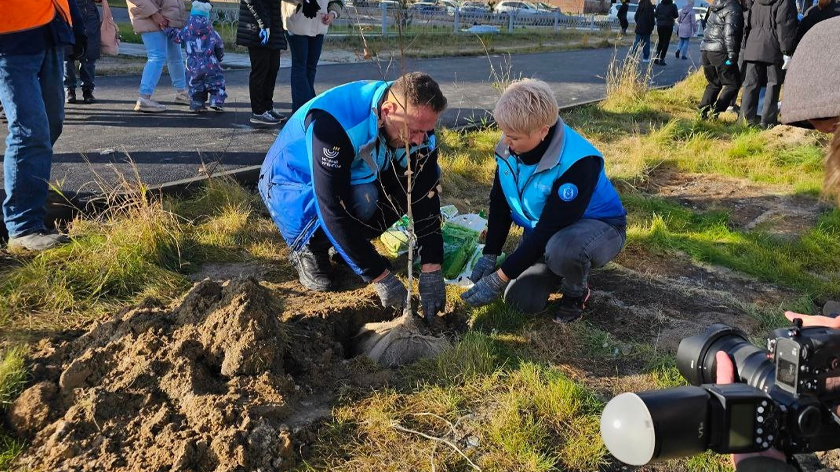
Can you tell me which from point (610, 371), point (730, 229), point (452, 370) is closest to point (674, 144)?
point (730, 229)

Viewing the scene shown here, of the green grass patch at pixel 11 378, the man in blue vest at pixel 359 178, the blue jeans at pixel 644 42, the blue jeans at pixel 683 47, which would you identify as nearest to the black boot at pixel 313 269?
the man in blue vest at pixel 359 178

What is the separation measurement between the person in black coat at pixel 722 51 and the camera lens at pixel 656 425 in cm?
768

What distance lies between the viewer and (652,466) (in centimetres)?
239

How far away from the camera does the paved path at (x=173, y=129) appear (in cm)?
525

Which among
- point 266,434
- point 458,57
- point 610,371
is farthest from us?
point 458,57

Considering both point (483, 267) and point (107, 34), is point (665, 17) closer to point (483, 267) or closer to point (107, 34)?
point (107, 34)

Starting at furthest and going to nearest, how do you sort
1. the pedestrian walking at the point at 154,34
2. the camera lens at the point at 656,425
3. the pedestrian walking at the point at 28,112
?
the pedestrian walking at the point at 154,34, the pedestrian walking at the point at 28,112, the camera lens at the point at 656,425

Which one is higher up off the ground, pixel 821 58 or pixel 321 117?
pixel 821 58

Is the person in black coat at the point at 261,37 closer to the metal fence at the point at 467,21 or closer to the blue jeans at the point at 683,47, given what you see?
the metal fence at the point at 467,21

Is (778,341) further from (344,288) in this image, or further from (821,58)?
(344,288)

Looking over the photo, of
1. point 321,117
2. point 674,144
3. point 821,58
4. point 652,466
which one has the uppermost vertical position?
point 821,58

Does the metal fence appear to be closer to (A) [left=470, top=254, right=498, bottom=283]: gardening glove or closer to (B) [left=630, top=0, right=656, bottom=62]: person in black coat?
(B) [left=630, top=0, right=656, bottom=62]: person in black coat

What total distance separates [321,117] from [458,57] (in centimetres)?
1310

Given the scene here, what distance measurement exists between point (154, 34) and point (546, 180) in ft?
18.2
